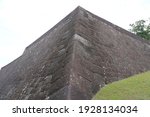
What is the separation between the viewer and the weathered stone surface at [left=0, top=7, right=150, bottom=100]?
6.46 metres

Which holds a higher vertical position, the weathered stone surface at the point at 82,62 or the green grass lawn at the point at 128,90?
the weathered stone surface at the point at 82,62

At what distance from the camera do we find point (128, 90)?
250 inches

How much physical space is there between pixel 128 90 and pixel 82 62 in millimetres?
1358

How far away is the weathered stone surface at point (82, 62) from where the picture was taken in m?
6.46

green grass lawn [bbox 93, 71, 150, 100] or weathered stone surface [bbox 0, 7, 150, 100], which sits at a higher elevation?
weathered stone surface [bbox 0, 7, 150, 100]

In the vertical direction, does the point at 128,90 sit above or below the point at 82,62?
below

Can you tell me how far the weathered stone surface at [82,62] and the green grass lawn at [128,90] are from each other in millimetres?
236

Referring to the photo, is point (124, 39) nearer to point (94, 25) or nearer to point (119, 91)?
point (94, 25)

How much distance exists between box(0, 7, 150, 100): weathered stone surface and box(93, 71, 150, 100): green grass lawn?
236mm

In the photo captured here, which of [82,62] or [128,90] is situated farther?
[82,62]

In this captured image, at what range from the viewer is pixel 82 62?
7.13 m

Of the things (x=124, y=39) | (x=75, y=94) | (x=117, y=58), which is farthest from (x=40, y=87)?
(x=124, y=39)

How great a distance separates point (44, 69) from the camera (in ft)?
26.0

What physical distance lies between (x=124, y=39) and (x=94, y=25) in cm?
144
